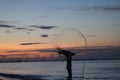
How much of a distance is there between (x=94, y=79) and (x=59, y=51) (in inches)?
428

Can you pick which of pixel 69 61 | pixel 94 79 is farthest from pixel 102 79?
pixel 69 61

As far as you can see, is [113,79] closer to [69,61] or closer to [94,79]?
[94,79]

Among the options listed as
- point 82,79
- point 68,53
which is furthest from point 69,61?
point 82,79

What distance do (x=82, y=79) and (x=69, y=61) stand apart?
9.60m

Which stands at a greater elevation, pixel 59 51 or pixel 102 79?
pixel 59 51

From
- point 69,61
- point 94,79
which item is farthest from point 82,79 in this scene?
point 69,61

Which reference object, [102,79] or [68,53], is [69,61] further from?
[102,79]

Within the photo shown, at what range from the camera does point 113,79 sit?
4462cm

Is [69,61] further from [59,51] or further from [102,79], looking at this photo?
[102,79]

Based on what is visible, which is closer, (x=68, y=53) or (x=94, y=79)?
(x=68, y=53)

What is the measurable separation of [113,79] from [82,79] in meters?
4.37

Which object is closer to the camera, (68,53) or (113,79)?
(68,53)

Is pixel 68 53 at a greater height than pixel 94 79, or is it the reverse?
pixel 68 53

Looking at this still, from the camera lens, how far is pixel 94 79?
148 feet
